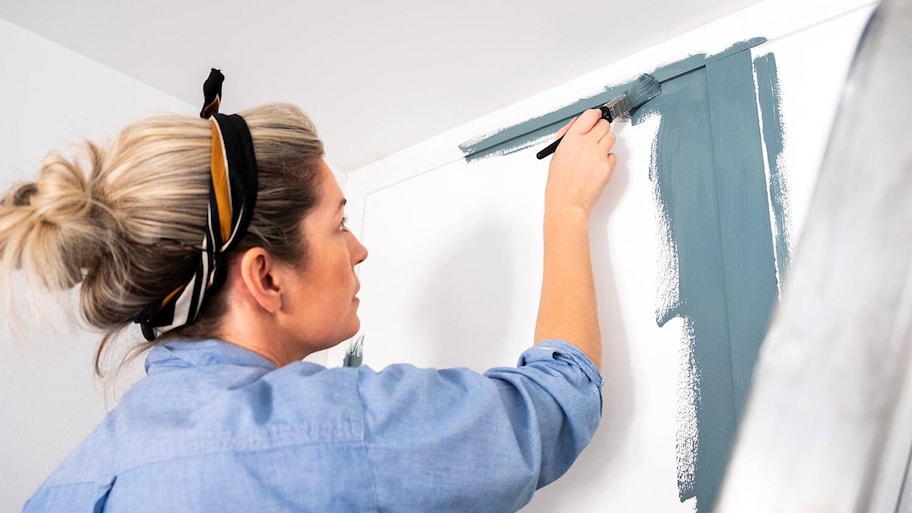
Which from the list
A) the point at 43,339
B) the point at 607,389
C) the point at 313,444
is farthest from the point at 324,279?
the point at 43,339

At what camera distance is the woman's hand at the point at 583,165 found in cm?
103

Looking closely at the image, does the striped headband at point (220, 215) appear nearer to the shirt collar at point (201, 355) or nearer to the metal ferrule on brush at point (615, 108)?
the shirt collar at point (201, 355)

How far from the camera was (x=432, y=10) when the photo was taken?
1.11 metres

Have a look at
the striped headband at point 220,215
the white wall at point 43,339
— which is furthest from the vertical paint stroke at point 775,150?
the white wall at point 43,339

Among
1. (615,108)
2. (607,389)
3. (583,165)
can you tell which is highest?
(615,108)

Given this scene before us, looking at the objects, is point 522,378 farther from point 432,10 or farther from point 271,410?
point 432,10

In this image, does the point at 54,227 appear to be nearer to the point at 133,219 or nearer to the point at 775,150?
the point at 133,219

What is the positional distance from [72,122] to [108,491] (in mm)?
1022

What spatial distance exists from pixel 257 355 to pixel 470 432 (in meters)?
0.32

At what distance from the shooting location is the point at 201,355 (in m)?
0.76

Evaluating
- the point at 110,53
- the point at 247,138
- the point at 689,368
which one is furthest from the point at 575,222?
the point at 110,53

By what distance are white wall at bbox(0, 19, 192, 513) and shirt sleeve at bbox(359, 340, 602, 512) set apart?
2.74ft

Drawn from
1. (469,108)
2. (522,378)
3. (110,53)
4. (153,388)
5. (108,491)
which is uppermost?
(469,108)

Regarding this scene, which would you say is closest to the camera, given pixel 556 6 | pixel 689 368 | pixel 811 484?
pixel 811 484
